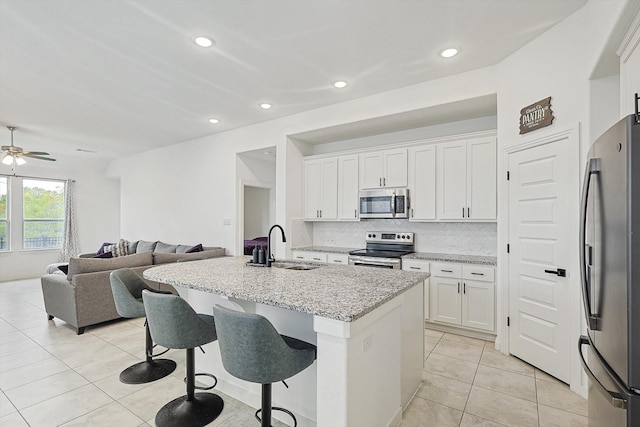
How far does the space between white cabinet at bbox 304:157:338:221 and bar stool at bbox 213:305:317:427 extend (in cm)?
342

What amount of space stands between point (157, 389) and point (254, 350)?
1.64 metres

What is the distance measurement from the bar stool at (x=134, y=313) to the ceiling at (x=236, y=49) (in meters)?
2.13

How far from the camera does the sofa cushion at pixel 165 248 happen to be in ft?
20.7

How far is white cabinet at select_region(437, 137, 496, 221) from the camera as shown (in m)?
3.66

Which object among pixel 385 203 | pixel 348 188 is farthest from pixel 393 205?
pixel 348 188

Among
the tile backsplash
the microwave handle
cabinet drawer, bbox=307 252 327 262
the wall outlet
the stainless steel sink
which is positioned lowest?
the wall outlet

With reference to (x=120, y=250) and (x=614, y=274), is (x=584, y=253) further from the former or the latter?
(x=120, y=250)

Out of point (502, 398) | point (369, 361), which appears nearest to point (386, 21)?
point (369, 361)

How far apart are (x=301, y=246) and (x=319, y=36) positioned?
3.24m

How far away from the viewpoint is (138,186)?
25.4 ft

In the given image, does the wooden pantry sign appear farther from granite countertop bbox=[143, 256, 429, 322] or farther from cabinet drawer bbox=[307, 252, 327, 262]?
cabinet drawer bbox=[307, 252, 327, 262]

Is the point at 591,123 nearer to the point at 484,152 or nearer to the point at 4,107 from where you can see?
the point at 484,152

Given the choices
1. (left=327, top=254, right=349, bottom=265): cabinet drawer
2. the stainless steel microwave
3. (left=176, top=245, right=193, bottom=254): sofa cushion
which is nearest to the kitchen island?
(left=327, top=254, right=349, bottom=265): cabinet drawer

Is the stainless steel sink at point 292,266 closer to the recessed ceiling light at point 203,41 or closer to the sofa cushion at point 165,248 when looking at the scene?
the recessed ceiling light at point 203,41
